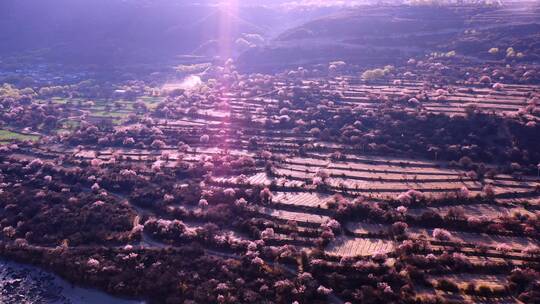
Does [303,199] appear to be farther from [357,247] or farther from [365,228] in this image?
[357,247]

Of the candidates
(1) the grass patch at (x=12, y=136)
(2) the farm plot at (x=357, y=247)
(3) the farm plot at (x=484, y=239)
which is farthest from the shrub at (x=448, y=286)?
(1) the grass patch at (x=12, y=136)

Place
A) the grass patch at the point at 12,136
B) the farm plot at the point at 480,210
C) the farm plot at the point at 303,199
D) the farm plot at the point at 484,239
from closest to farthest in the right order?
1. the farm plot at the point at 484,239
2. the farm plot at the point at 480,210
3. the farm plot at the point at 303,199
4. the grass patch at the point at 12,136

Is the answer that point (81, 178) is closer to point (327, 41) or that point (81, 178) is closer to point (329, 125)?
point (329, 125)

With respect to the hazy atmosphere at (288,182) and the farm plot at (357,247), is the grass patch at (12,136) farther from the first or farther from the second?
the farm plot at (357,247)

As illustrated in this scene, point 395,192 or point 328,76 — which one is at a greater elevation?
point 328,76

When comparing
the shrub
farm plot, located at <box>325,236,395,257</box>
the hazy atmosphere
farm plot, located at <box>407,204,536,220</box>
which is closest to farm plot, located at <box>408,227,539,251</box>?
the hazy atmosphere

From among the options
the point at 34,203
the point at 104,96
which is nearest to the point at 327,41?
the point at 104,96
